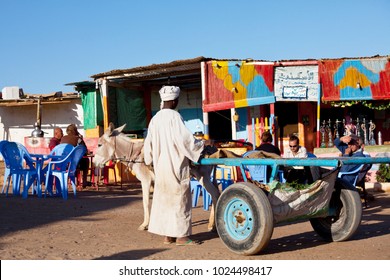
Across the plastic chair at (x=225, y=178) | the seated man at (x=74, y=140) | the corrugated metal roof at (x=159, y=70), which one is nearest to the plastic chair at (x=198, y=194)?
the plastic chair at (x=225, y=178)

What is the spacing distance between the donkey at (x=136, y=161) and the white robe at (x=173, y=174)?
61cm

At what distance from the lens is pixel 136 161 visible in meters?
7.73

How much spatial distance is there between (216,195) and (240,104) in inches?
317

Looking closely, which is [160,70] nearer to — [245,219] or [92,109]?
[92,109]

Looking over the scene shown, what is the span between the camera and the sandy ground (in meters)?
5.53

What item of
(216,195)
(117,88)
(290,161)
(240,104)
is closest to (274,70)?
(240,104)

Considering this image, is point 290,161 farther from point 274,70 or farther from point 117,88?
point 117,88

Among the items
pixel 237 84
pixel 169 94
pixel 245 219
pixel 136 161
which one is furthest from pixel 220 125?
pixel 245 219

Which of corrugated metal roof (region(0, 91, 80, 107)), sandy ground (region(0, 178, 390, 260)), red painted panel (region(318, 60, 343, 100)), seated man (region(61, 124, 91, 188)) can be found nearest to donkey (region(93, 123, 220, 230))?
sandy ground (region(0, 178, 390, 260))

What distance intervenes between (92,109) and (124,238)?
11.7m

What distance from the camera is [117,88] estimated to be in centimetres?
1767

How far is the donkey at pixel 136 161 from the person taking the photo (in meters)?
6.75

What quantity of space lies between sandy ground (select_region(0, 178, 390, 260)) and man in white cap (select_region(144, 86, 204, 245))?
0.72ft

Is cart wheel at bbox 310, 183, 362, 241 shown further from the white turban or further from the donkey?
the white turban
